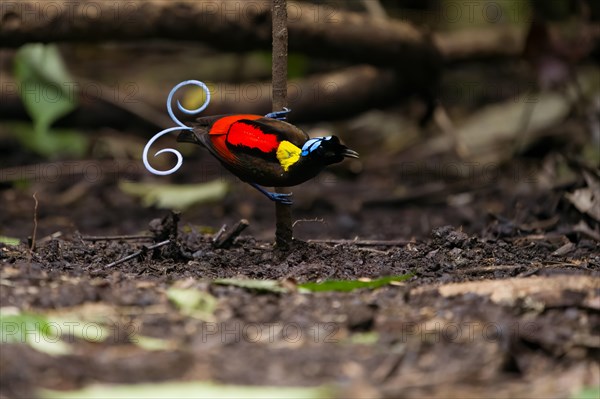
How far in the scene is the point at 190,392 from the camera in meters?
1.92

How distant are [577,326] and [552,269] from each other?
2.08 feet

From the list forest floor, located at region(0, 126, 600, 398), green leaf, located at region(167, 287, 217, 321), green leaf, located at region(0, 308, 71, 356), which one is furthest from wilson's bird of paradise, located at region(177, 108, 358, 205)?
green leaf, located at region(0, 308, 71, 356)

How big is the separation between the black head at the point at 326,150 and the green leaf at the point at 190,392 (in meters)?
1.14

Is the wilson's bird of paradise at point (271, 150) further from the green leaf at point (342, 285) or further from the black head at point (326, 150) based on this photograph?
the green leaf at point (342, 285)

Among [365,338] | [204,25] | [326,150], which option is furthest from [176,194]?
[365,338]

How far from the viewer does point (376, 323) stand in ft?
7.59

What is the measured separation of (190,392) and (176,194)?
3.63 meters

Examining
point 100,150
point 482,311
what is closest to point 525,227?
point 482,311

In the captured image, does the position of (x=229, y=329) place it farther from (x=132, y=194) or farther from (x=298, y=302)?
(x=132, y=194)

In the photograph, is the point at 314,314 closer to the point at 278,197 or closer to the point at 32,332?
the point at 32,332

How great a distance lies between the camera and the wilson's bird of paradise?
295 cm

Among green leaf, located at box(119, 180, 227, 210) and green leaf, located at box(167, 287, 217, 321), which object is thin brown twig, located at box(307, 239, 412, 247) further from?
green leaf, located at box(119, 180, 227, 210)

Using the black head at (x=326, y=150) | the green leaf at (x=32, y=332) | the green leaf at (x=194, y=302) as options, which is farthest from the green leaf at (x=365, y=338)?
the black head at (x=326, y=150)

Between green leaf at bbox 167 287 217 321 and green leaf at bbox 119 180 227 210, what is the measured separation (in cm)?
292
